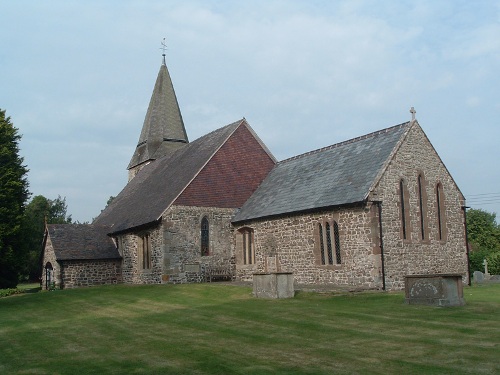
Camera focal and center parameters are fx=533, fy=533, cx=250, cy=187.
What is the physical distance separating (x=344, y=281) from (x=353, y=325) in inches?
384

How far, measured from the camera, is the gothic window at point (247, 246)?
29.0 metres

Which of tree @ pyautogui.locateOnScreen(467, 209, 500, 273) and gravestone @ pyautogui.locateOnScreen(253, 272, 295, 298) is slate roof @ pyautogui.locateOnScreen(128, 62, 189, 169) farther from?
tree @ pyautogui.locateOnScreen(467, 209, 500, 273)

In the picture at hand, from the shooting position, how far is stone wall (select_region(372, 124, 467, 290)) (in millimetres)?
22516

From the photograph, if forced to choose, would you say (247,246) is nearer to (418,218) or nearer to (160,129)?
(418,218)

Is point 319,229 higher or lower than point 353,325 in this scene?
higher

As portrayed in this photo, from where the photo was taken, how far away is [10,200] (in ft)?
121

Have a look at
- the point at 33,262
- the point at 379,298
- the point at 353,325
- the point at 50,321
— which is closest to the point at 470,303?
the point at 379,298

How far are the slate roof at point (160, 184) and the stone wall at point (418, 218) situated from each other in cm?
1183

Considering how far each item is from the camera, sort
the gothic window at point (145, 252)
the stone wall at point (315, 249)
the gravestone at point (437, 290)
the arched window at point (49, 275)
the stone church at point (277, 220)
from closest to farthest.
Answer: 1. the gravestone at point (437, 290)
2. the stone wall at point (315, 249)
3. the stone church at point (277, 220)
4. the gothic window at point (145, 252)
5. the arched window at point (49, 275)

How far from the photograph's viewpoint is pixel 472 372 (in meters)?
8.38

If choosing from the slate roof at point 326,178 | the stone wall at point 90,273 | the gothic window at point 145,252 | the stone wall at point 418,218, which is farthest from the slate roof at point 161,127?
the stone wall at point 418,218

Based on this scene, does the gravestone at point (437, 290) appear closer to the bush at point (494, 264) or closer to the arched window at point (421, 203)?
the arched window at point (421, 203)

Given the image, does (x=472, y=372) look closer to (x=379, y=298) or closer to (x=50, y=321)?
(x=379, y=298)

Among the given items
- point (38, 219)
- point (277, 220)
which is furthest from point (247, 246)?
point (38, 219)
